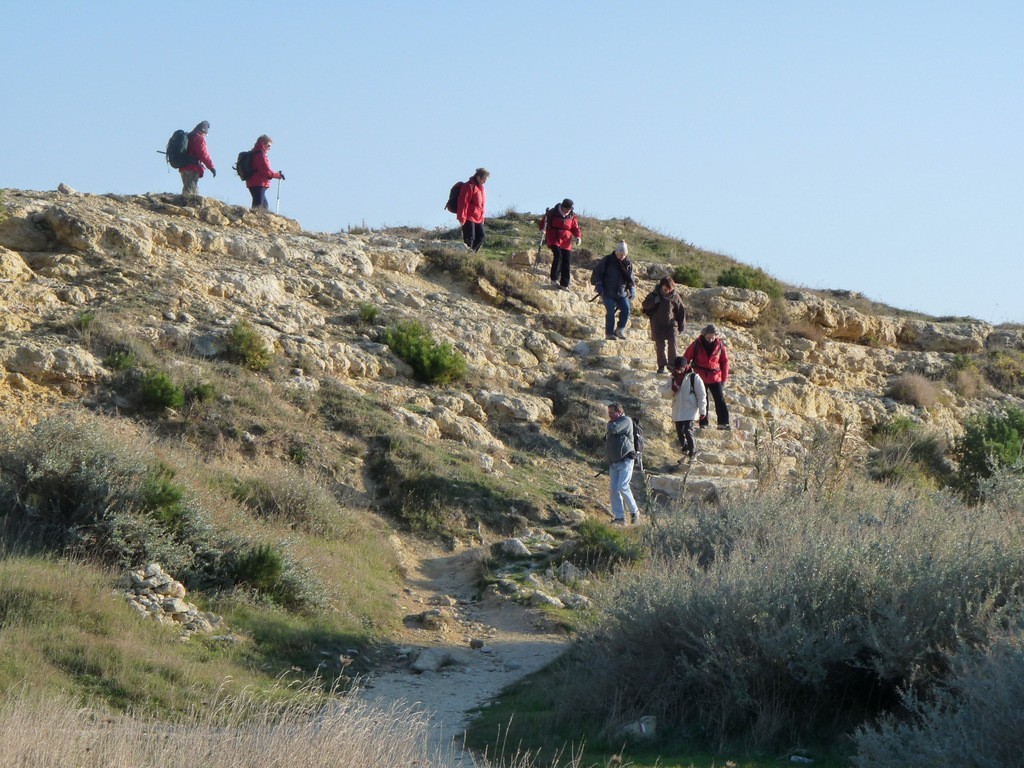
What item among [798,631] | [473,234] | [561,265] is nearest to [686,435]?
[561,265]

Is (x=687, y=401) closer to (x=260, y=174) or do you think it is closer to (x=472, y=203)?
(x=472, y=203)

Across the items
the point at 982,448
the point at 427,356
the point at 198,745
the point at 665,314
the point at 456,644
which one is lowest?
the point at 456,644

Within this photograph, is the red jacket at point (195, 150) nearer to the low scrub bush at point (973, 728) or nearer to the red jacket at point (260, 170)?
the red jacket at point (260, 170)

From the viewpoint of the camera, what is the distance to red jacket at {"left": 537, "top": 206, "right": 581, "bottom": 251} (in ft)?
64.7

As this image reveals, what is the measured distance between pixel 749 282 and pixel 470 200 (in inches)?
264

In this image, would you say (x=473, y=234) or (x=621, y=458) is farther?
(x=473, y=234)

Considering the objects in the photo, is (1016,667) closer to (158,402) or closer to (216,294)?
(158,402)

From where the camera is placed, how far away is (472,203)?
20.6m

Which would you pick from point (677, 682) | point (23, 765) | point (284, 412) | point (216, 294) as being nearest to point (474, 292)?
point (216, 294)

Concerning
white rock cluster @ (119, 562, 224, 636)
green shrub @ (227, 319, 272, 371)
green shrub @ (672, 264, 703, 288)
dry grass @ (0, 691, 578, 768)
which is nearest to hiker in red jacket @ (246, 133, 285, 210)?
green shrub @ (227, 319, 272, 371)

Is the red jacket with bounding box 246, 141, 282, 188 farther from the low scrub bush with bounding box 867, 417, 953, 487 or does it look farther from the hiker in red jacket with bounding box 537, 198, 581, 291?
the low scrub bush with bounding box 867, 417, 953, 487

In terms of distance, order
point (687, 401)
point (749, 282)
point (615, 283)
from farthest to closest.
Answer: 1. point (749, 282)
2. point (615, 283)
3. point (687, 401)

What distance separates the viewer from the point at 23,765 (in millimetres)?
5340

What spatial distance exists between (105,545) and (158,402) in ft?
11.4
